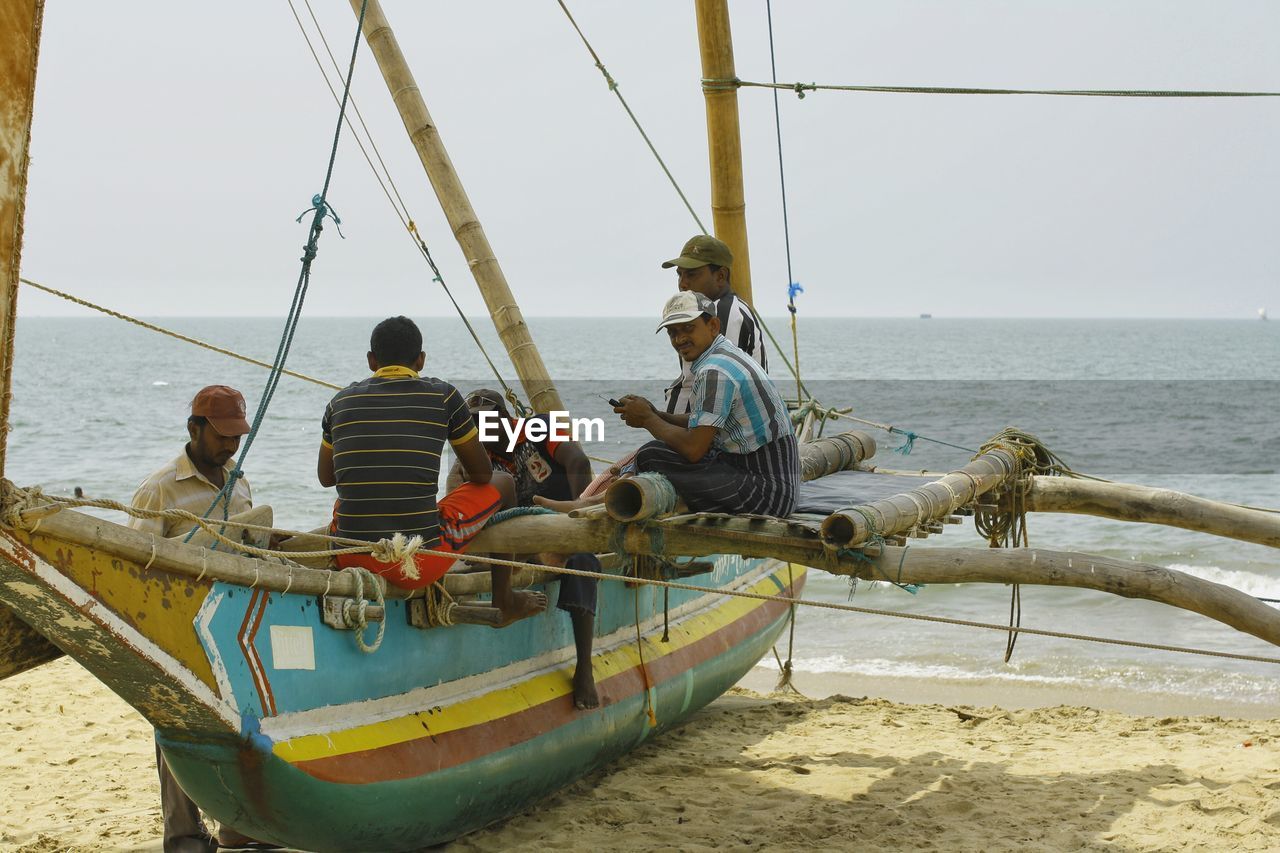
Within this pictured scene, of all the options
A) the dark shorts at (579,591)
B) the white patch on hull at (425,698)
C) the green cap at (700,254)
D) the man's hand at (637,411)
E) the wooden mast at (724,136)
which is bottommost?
the white patch on hull at (425,698)

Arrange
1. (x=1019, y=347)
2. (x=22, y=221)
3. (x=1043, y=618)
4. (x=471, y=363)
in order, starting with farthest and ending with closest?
(x=1019, y=347) < (x=471, y=363) < (x=1043, y=618) < (x=22, y=221)

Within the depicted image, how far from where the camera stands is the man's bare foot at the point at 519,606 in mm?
5645

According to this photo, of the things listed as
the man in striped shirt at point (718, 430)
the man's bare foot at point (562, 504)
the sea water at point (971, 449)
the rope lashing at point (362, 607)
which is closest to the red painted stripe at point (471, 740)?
the rope lashing at point (362, 607)

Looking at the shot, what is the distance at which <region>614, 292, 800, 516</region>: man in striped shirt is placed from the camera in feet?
Result: 16.7

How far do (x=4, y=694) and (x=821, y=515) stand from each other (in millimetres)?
6482

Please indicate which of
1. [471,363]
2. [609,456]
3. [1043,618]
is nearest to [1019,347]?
[471,363]

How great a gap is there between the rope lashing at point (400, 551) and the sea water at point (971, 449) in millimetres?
2142

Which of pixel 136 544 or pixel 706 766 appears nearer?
A: pixel 136 544

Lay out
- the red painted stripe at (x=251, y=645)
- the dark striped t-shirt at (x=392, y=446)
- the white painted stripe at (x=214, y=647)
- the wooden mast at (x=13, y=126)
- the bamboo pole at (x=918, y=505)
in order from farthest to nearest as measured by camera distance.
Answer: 1. the dark striped t-shirt at (x=392, y=446)
2. the bamboo pole at (x=918, y=505)
3. the red painted stripe at (x=251, y=645)
4. the white painted stripe at (x=214, y=647)
5. the wooden mast at (x=13, y=126)

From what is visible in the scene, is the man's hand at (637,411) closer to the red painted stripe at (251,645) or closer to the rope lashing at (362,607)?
the rope lashing at (362,607)

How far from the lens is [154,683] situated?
4.37m

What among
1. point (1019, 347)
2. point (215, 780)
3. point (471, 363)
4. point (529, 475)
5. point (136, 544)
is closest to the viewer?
point (136, 544)

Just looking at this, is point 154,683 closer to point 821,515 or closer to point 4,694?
point 821,515

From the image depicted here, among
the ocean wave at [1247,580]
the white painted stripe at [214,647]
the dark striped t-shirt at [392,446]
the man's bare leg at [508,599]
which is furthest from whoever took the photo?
the ocean wave at [1247,580]
